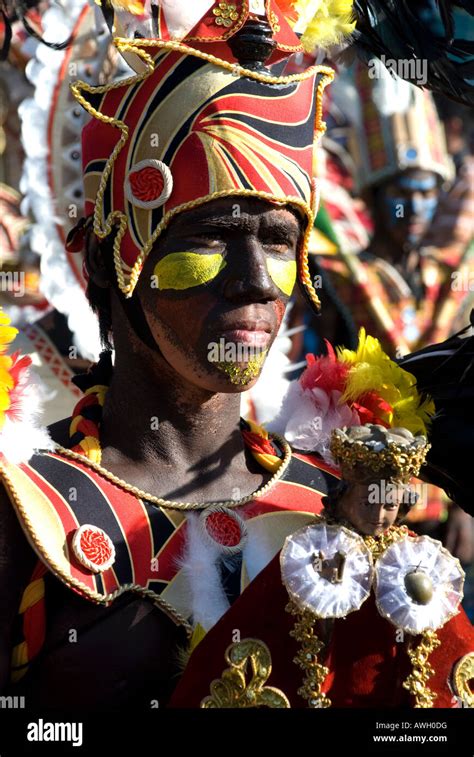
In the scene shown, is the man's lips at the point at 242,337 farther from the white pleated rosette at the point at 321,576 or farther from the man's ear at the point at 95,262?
the white pleated rosette at the point at 321,576

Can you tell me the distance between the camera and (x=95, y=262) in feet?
12.8

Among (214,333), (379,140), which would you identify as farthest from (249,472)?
(379,140)

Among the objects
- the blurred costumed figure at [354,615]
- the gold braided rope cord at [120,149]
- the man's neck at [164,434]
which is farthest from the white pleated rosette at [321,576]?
the gold braided rope cord at [120,149]

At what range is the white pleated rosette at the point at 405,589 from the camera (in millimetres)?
3133

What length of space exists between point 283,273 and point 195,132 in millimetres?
368

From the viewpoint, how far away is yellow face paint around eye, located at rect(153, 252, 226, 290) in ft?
11.8

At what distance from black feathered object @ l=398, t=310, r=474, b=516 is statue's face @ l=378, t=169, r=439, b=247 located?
6.29m

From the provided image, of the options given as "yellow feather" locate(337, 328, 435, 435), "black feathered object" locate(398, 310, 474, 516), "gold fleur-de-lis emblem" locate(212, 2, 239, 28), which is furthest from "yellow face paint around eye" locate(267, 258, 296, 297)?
"gold fleur-de-lis emblem" locate(212, 2, 239, 28)

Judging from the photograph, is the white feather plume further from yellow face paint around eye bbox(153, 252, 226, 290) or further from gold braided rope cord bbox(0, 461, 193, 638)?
yellow face paint around eye bbox(153, 252, 226, 290)

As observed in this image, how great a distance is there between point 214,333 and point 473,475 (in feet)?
2.34

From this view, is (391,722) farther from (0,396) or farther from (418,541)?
(0,396)

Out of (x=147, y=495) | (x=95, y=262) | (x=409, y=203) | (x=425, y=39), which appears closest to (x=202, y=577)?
(x=147, y=495)

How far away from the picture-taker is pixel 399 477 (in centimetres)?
309

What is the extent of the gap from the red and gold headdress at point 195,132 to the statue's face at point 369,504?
0.82 m
